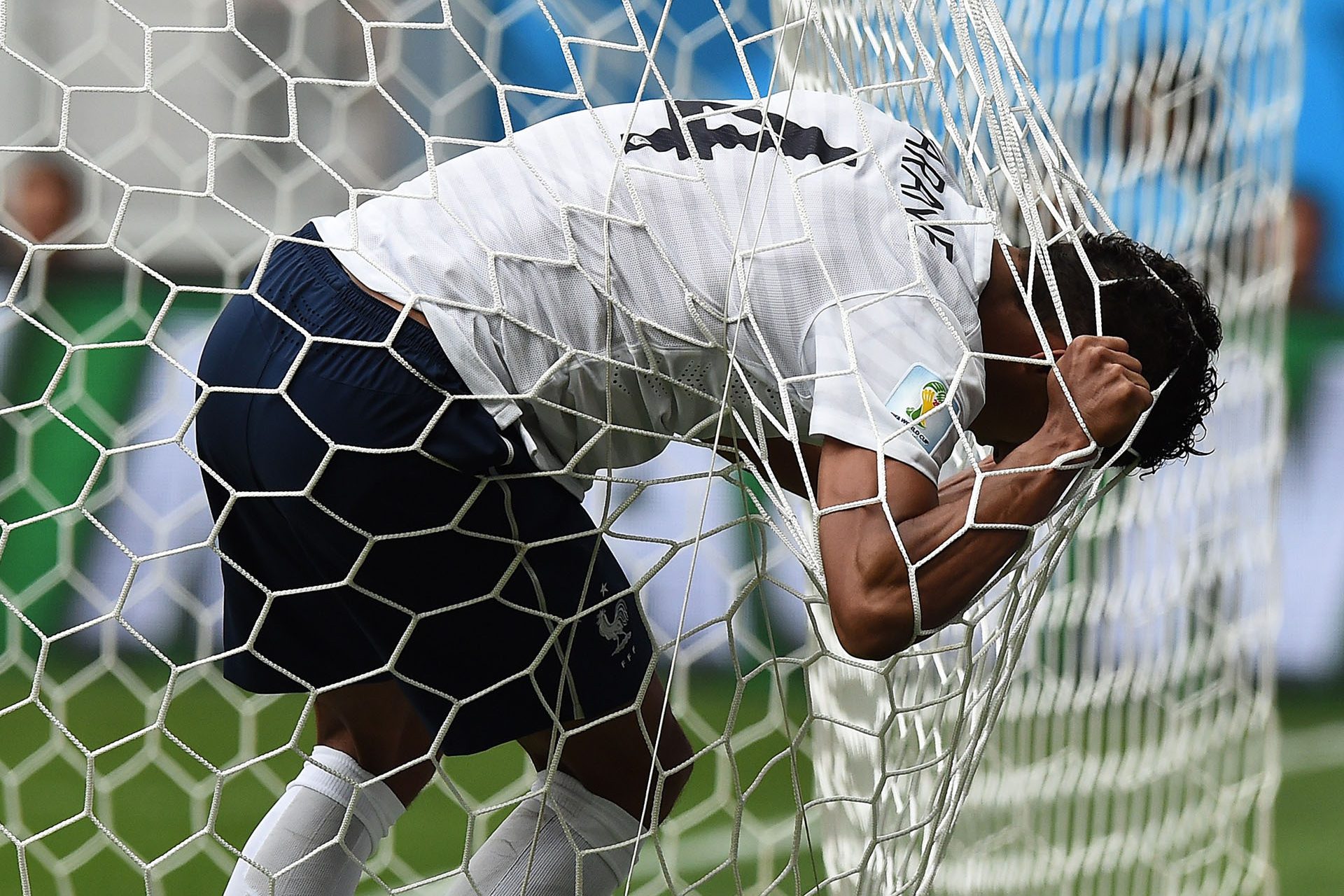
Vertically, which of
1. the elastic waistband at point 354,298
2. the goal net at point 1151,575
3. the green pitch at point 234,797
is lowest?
the green pitch at point 234,797

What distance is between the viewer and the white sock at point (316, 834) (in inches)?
46.6

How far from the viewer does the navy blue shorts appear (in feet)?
3.21

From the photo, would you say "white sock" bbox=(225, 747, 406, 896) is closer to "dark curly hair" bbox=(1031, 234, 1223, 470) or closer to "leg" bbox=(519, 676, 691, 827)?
"leg" bbox=(519, 676, 691, 827)

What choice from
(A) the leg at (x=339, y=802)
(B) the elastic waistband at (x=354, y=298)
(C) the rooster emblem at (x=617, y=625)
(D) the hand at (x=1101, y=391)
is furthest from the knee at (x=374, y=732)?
(D) the hand at (x=1101, y=391)

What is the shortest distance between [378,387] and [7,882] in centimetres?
142

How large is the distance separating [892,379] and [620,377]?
0.21 meters

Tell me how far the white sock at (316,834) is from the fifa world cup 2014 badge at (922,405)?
568 millimetres

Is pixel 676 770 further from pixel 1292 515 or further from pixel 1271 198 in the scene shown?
pixel 1292 515

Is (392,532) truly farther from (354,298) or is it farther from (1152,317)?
Answer: (1152,317)

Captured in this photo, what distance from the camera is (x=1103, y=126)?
202cm

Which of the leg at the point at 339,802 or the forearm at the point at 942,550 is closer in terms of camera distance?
the forearm at the point at 942,550

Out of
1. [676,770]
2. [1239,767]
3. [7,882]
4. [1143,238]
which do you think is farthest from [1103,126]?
[7,882]

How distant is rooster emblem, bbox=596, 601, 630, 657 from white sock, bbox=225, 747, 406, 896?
250mm

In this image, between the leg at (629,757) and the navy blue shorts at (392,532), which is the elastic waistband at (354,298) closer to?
the navy blue shorts at (392,532)
